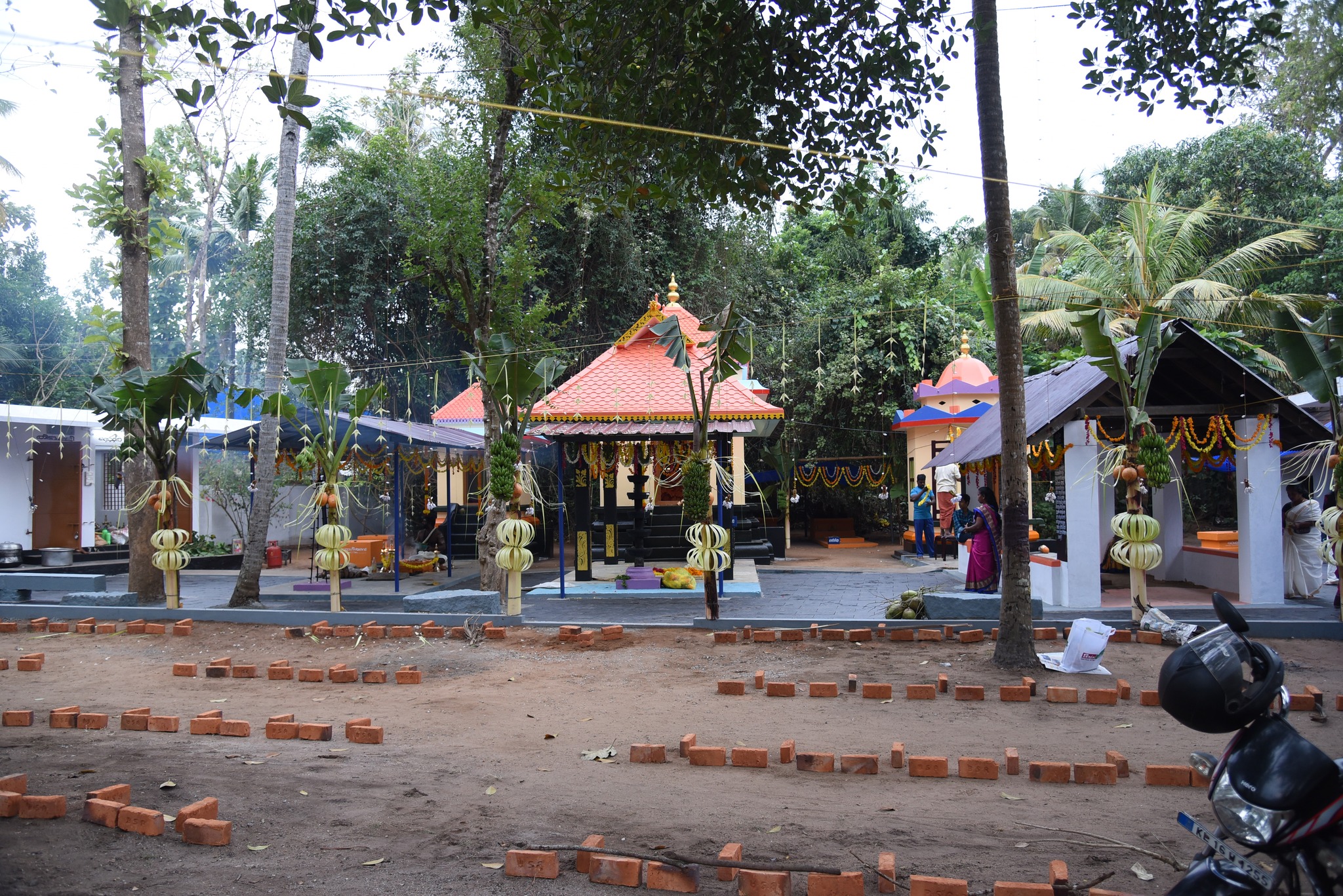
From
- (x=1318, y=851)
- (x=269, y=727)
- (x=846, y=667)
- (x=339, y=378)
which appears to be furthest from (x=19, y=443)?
(x=1318, y=851)

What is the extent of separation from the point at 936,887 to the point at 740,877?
80cm

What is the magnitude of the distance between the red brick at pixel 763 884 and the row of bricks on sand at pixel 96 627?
390 inches

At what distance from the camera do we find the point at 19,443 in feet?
68.5

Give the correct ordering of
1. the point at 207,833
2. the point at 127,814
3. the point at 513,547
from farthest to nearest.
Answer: the point at 513,547 → the point at 127,814 → the point at 207,833

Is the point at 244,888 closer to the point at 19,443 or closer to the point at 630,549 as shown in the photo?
the point at 630,549

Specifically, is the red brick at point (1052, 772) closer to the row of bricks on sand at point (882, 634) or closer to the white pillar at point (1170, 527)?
the row of bricks on sand at point (882, 634)

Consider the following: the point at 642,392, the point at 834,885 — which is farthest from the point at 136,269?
the point at 834,885

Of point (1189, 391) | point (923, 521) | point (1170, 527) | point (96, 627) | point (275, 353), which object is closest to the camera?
point (96, 627)

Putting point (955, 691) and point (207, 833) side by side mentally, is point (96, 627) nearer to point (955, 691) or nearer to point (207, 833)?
point (207, 833)

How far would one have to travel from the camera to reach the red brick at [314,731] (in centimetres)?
623

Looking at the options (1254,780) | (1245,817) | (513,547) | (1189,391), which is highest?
(1189,391)

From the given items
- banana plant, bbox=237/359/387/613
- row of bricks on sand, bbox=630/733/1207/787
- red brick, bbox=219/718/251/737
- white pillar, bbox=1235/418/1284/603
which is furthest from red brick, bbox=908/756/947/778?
white pillar, bbox=1235/418/1284/603

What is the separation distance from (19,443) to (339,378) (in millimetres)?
13695

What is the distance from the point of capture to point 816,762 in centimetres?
549
